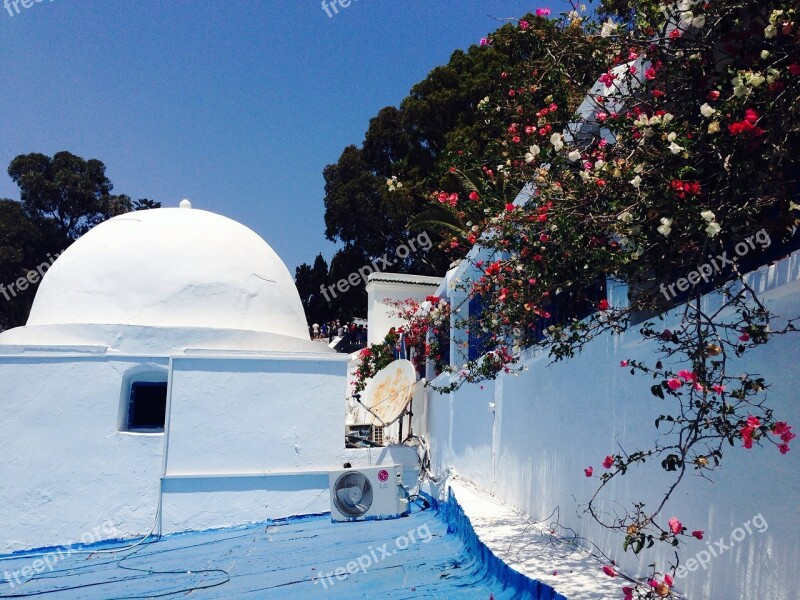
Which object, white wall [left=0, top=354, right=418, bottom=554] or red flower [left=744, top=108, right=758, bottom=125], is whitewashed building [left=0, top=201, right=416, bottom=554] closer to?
white wall [left=0, top=354, right=418, bottom=554]

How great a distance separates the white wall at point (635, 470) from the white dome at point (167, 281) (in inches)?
186

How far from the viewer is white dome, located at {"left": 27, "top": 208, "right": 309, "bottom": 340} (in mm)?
10820

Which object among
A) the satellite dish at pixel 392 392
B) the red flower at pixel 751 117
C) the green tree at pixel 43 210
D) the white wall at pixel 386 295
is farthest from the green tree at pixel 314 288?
the red flower at pixel 751 117

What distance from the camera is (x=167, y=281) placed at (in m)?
11.0

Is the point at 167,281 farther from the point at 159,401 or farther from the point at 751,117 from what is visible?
the point at 751,117

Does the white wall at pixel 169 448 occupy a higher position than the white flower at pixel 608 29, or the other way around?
the white flower at pixel 608 29

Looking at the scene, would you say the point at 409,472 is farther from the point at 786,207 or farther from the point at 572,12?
the point at 786,207

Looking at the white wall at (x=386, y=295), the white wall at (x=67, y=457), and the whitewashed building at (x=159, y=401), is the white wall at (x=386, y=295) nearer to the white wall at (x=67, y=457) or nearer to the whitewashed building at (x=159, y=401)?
the whitewashed building at (x=159, y=401)

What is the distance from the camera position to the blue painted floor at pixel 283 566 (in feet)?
19.9

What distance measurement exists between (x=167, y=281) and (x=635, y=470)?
28.4ft

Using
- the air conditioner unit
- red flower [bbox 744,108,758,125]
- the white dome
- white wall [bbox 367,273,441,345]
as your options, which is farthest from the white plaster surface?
white wall [bbox 367,273,441,345]

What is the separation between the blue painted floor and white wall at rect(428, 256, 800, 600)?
987 mm

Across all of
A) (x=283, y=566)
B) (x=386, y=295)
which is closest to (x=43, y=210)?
(x=386, y=295)

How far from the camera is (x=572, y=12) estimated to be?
195 inches
